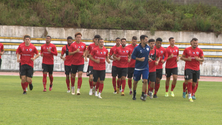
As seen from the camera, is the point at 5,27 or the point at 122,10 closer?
the point at 5,27

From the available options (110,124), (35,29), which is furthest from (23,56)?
(35,29)

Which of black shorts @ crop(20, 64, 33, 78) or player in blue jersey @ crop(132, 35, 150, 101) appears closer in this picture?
player in blue jersey @ crop(132, 35, 150, 101)

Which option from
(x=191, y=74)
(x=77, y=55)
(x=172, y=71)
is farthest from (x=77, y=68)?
(x=191, y=74)

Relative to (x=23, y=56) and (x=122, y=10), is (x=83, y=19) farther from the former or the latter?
(x=23, y=56)

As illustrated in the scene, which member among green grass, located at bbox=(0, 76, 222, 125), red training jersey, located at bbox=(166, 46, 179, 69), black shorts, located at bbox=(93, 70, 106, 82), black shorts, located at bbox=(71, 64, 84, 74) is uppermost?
red training jersey, located at bbox=(166, 46, 179, 69)

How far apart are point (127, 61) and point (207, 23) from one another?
63.0 feet

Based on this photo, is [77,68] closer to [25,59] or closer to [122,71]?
[122,71]

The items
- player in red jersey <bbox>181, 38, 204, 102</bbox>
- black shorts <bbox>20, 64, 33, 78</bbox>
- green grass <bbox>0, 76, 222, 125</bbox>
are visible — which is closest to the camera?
green grass <bbox>0, 76, 222, 125</bbox>

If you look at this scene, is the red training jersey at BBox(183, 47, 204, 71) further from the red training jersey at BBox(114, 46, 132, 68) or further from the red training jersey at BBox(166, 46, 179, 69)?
the red training jersey at BBox(114, 46, 132, 68)

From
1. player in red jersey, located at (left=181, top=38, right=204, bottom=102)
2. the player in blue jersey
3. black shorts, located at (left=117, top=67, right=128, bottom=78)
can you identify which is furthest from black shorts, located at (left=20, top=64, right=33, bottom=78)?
player in red jersey, located at (left=181, top=38, right=204, bottom=102)

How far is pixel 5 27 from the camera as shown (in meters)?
30.6

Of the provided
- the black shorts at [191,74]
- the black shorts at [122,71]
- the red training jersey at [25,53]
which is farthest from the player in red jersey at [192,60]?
the red training jersey at [25,53]

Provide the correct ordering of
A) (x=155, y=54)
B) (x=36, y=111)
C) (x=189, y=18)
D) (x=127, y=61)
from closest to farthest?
(x=36, y=111)
(x=155, y=54)
(x=127, y=61)
(x=189, y=18)

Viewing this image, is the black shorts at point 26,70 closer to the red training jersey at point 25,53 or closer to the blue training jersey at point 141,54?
the red training jersey at point 25,53
